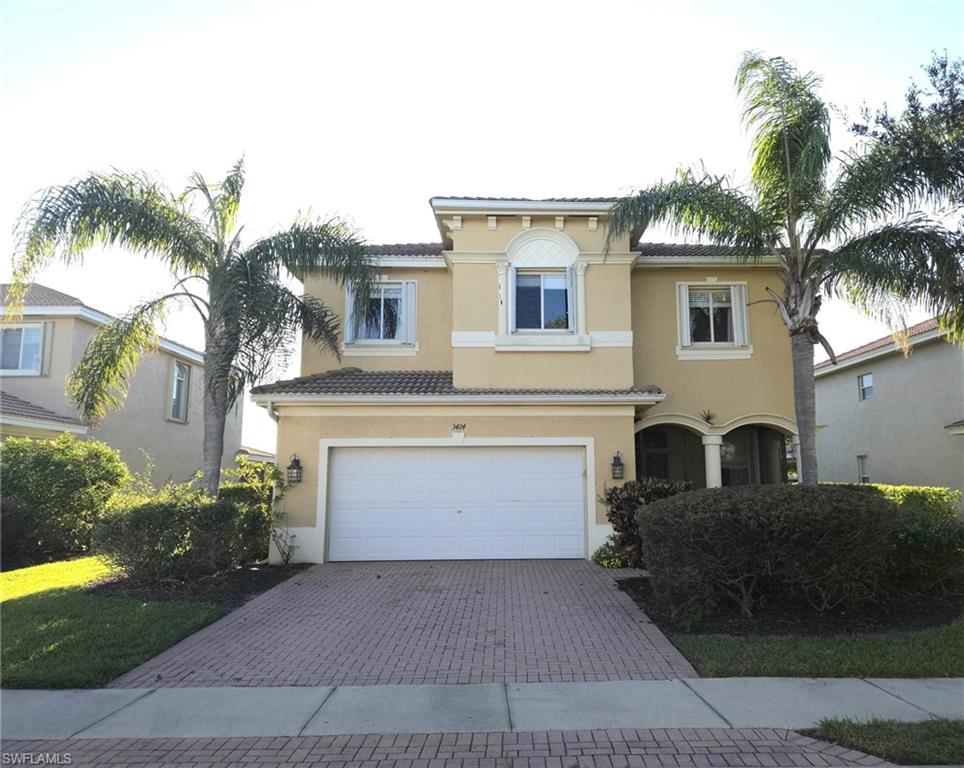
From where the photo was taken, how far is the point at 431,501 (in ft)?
41.0

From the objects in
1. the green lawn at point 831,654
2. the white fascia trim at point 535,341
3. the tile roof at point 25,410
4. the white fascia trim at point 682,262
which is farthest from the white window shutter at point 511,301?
the tile roof at point 25,410

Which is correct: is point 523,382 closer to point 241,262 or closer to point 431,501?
point 431,501

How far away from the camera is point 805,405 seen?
10.9 m

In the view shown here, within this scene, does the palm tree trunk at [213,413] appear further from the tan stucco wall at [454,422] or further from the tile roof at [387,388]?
the tan stucco wall at [454,422]

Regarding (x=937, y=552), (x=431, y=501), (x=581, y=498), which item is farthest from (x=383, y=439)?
(x=937, y=552)

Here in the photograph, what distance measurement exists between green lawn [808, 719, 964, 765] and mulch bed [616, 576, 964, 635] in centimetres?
236

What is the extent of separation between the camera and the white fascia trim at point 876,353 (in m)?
17.4

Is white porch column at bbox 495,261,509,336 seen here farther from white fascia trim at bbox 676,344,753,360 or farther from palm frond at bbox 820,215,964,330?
palm frond at bbox 820,215,964,330

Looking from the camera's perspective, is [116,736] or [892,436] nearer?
[116,736]

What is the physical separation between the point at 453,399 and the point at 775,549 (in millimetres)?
6569

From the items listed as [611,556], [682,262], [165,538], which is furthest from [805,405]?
[165,538]

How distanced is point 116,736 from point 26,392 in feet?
49.7

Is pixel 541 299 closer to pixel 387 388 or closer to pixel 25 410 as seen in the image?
pixel 387 388

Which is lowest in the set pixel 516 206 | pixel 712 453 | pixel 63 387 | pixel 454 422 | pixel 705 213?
pixel 712 453
